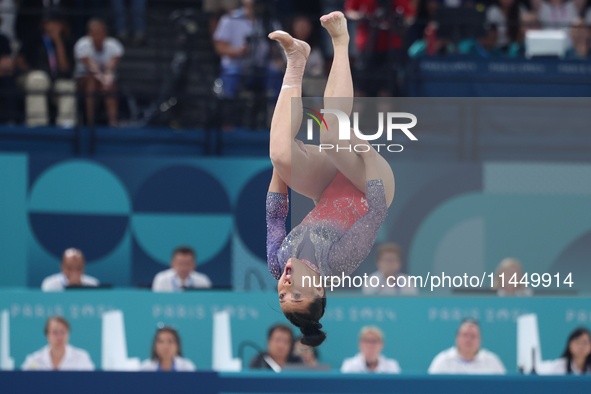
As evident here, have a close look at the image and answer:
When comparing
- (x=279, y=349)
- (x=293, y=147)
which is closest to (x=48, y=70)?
(x=279, y=349)

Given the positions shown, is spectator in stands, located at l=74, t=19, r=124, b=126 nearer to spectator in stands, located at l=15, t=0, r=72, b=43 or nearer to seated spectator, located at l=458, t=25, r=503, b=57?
spectator in stands, located at l=15, t=0, r=72, b=43

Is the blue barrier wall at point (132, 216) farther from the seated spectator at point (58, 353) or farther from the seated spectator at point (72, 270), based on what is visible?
the seated spectator at point (58, 353)

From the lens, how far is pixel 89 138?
769 centimetres

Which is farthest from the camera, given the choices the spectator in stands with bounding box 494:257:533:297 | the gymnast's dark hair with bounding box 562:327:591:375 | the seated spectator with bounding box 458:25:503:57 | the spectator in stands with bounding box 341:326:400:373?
the seated spectator with bounding box 458:25:503:57

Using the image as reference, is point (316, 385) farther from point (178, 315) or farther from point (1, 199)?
point (1, 199)

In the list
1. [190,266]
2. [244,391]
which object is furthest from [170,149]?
[244,391]

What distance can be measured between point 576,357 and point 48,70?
548 centimetres

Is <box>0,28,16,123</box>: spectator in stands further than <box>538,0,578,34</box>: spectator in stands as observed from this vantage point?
No

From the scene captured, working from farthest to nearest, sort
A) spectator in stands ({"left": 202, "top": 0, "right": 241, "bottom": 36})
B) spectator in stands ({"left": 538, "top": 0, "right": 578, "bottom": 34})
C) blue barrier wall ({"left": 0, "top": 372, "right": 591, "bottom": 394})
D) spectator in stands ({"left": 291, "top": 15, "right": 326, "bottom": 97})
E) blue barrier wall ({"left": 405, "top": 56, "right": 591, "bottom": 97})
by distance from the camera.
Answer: spectator in stands ({"left": 538, "top": 0, "right": 578, "bottom": 34})
spectator in stands ({"left": 202, "top": 0, "right": 241, "bottom": 36})
spectator in stands ({"left": 291, "top": 15, "right": 326, "bottom": 97})
blue barrier wall ({"left": 405, "top": 56, "right": 591, "bottom": 97})
blue barrier wall ({"left": 0, "top": 372, "right": 591, "bottom": 394})

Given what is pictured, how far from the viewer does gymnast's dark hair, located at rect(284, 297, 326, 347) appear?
2.72 meters

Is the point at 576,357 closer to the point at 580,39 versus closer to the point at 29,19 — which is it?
the point at 580,39

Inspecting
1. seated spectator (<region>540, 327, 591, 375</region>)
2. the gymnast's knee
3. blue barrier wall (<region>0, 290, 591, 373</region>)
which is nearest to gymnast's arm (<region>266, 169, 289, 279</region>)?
blue barrier wall (<region>0, 290, 591, 373</region>)

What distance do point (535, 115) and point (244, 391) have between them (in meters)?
2.40

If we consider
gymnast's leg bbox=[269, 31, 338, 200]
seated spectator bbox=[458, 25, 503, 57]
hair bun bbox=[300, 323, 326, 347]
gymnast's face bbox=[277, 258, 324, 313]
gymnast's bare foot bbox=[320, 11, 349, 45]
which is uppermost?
seated spectator bbox=[458, 25, 503, 57]
